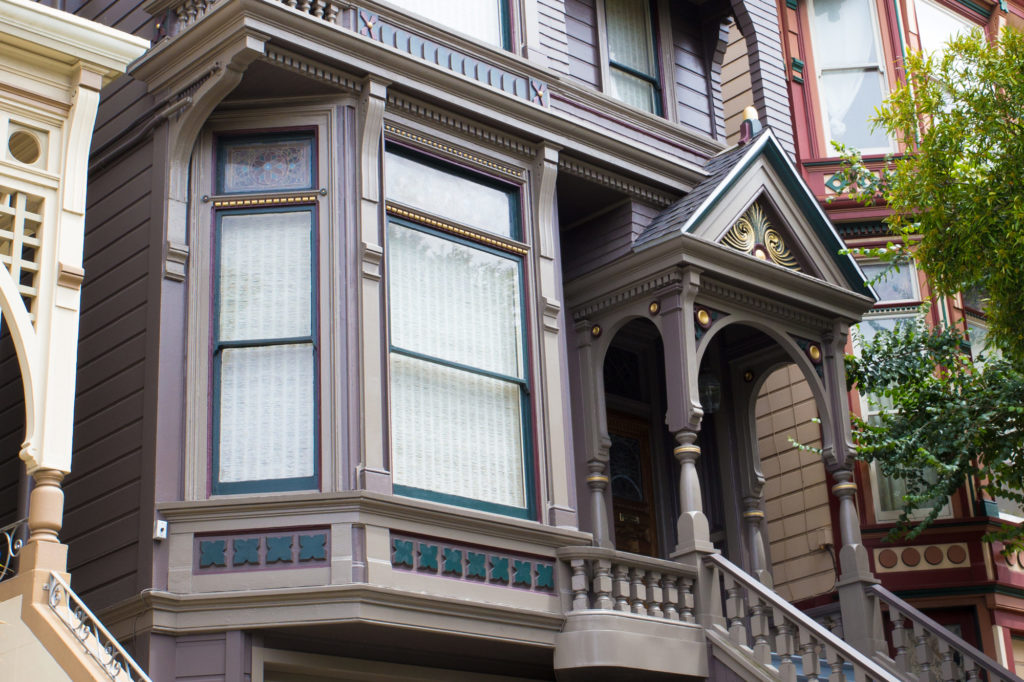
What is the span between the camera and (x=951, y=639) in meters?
14.0

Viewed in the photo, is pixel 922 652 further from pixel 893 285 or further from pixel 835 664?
pixel 893 285

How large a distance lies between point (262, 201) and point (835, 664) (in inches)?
243

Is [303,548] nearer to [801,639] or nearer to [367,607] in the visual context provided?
[367,607]

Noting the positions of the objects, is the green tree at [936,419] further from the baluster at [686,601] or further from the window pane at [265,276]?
the window pane at [265,276]

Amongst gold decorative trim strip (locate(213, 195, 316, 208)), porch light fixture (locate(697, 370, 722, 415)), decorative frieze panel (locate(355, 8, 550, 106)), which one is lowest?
porch light fixture (locate(697, 370, 722, 415))

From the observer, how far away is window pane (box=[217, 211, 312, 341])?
38.9 ft

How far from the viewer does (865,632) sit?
14211 mm

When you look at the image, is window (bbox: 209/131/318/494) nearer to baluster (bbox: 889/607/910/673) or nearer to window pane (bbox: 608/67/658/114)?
window pane (bbox: 608/67/658/114)

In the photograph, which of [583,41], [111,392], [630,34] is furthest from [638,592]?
[630,34]

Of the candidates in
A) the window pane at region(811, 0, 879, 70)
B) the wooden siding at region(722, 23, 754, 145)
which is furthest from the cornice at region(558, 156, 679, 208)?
the window pane at region(811, 0, 879, 70)

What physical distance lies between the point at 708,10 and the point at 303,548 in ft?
29.8

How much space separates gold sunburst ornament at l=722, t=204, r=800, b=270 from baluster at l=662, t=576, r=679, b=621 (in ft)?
11.3

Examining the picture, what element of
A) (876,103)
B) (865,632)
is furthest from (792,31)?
(865,632)

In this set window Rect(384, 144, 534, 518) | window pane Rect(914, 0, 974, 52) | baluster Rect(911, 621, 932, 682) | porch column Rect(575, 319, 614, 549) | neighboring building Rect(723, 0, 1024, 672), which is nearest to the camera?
window Rect(384, 144, 534, 518)
